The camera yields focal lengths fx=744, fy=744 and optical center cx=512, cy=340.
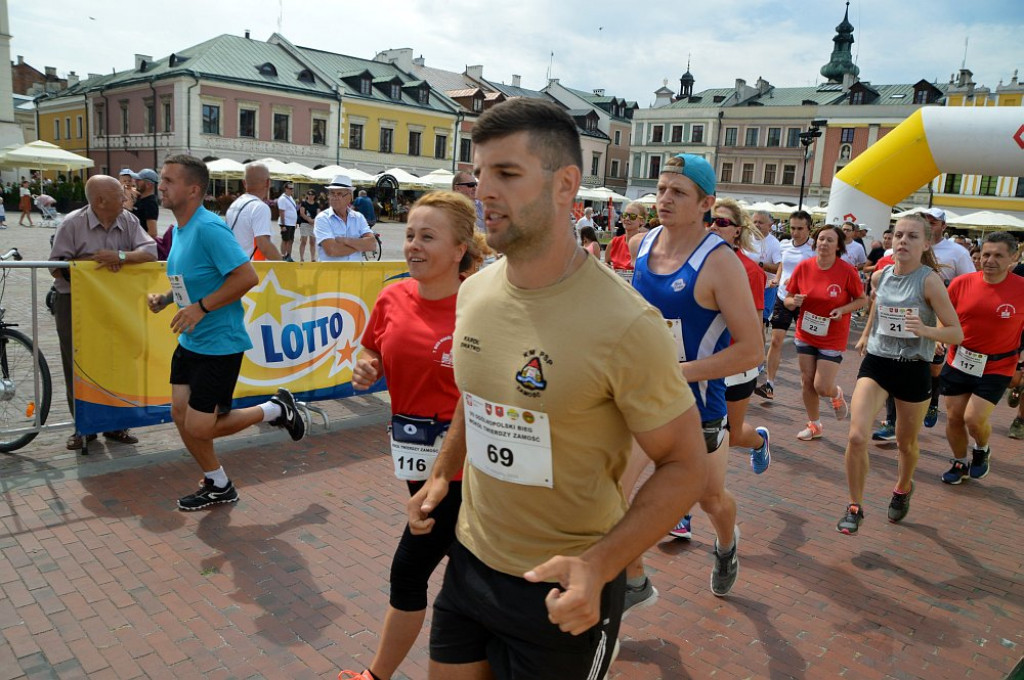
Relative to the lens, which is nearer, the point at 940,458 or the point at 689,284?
the point at 689,284

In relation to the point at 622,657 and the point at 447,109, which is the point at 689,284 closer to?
the point at 622,657

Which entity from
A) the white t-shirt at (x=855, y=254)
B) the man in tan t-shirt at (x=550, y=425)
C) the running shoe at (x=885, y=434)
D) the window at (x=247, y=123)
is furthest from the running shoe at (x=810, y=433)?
the window at (x=247, y=123)

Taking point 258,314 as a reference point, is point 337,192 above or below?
above

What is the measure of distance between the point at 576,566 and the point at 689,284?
232cm

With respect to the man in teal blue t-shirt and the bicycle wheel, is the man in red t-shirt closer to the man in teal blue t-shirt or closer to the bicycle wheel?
the man in teal blue t-shirt

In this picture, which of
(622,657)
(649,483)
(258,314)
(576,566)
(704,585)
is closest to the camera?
(576,566)

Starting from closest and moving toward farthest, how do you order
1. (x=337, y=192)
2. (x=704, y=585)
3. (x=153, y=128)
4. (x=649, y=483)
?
(x=649, y=483) < (x=704, y=585) < (x=337, y=192) < (x=153, y=128)

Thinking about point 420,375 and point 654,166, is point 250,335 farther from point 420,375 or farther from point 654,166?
point 654,166

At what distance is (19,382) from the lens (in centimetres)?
584

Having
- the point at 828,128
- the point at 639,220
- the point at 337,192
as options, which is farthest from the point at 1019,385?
the point at 828,128

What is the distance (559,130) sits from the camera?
1781mm

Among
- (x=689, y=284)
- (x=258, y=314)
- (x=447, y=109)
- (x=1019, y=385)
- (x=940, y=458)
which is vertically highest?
(x=447, y=109)

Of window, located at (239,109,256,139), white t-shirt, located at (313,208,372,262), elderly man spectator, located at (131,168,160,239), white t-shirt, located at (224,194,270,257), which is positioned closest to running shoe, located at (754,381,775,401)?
white t-shirt, located at (313,208,372,262)

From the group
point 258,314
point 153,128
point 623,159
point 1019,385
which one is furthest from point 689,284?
point 623,159
